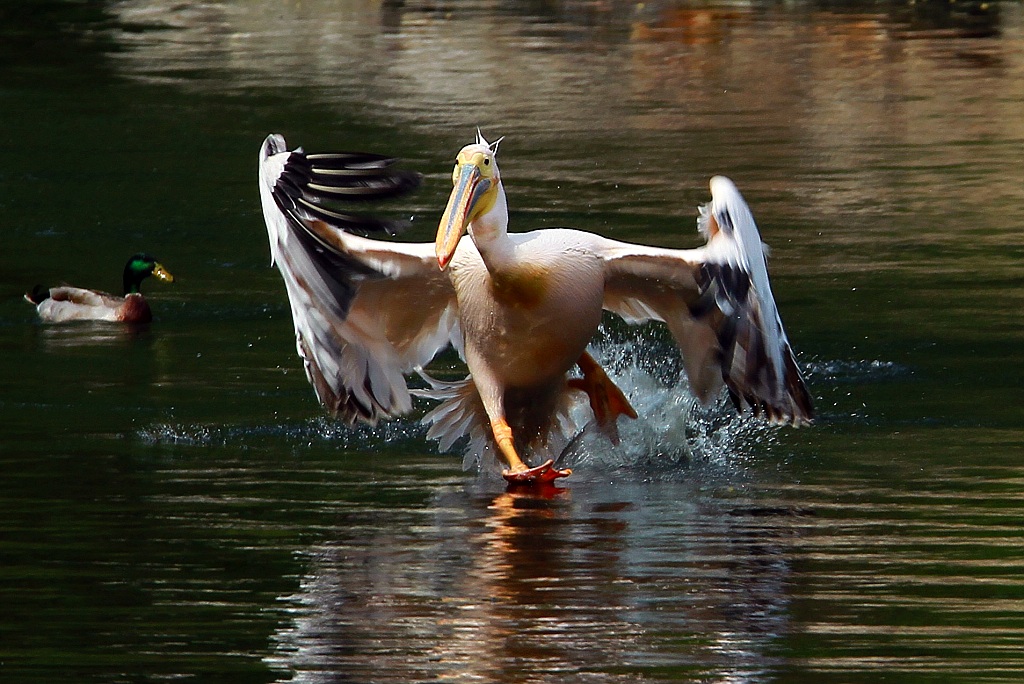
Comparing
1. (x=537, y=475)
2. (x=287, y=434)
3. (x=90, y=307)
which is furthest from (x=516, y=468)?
(x=90, y=307)

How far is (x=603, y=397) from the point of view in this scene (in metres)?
9.59

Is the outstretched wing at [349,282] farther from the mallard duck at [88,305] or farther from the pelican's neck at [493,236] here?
the mallard duck at [88,305]

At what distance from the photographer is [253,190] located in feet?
55.3

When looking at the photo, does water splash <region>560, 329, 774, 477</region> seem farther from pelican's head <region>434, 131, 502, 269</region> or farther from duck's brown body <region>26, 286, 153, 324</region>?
duck's brown body <region>26, 286, 153, 324</region>

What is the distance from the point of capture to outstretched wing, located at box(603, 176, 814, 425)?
27.7 ft

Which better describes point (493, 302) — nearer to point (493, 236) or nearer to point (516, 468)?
point (493, 236)

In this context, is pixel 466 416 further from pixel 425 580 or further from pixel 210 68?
pixel 210 68

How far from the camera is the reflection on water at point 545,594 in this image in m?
6.25

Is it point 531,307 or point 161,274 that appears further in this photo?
point 161,274

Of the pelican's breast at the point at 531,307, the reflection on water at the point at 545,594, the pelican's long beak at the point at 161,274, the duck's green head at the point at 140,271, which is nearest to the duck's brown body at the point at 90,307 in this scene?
the duck's green head at the point at 140,271

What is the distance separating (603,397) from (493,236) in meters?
1.17

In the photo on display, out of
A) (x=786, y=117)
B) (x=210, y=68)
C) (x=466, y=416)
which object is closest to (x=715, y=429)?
(x=466, y=416)

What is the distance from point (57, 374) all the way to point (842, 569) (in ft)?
17.2

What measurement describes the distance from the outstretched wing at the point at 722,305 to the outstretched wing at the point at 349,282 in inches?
29.9
